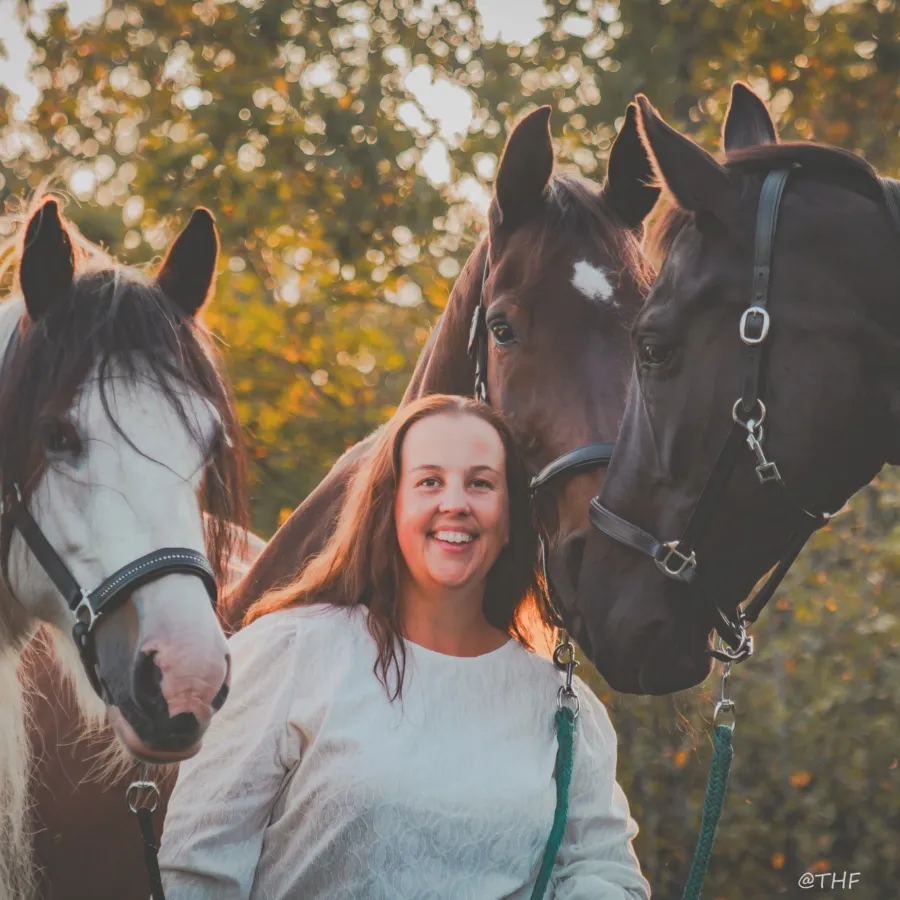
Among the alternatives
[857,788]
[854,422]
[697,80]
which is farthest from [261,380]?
[854,422]

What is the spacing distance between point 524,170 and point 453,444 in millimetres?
973

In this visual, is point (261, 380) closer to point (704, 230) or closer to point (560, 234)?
point (560, 234)

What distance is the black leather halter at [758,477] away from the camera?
7.97ft

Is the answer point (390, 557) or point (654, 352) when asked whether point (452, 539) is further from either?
point (654, 352)

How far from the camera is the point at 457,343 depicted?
11.4 feet

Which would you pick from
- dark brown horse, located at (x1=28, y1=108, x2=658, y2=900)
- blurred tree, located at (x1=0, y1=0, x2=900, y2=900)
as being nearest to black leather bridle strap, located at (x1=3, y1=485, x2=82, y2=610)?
dark brown horse, located at (x1=28, y1=108, x2=658, y2=900)

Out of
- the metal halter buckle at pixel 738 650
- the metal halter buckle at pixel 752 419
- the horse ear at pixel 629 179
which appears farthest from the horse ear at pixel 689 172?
the metal halter buckle at pixel 738 650

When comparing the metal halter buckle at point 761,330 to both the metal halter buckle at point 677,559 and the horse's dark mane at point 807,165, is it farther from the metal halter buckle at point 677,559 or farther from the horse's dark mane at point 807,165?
the metal halter buckle at point 677,559

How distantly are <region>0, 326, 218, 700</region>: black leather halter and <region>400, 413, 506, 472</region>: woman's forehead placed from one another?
0.52 m

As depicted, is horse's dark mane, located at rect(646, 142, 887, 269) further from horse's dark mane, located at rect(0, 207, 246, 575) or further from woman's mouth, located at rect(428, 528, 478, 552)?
horse's dark mane, located at rect(0, 207, 246, 575)

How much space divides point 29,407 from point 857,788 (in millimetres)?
3831

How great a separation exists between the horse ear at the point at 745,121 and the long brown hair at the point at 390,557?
39.7 inches

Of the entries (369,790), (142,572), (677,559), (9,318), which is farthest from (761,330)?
(9,318)

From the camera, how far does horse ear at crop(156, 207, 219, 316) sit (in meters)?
2.73
